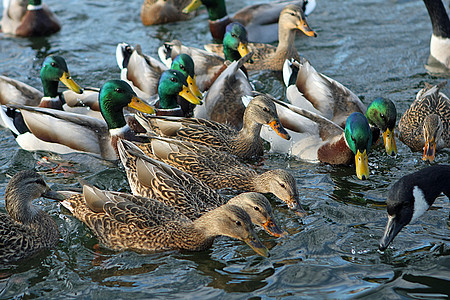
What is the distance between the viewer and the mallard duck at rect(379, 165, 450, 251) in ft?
16.8

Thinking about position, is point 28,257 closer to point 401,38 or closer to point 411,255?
point 411,255

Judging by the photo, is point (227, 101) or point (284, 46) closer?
point (227, 101)

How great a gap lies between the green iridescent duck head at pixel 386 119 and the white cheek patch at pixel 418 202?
1781mm

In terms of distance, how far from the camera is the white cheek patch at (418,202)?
5.19 meters

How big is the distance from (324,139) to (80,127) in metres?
2.77

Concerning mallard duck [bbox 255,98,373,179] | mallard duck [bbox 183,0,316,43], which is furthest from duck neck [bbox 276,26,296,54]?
mallard duck [bbox 255,98,373,179]

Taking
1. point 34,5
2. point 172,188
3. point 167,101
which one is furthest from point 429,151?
point 34,5

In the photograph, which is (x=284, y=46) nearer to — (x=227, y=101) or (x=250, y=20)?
(x=250, y=20)

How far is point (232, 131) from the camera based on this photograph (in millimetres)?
7285

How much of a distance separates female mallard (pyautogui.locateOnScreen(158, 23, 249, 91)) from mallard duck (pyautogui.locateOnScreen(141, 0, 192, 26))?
2007 mm

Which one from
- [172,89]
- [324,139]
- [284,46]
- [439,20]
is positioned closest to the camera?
[324,139]

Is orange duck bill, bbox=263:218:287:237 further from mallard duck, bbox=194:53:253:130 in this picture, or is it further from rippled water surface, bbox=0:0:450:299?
mallard duck, bbox=194:53:253:130

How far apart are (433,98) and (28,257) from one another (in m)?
4.89

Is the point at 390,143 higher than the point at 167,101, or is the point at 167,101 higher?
the point at 167,101
